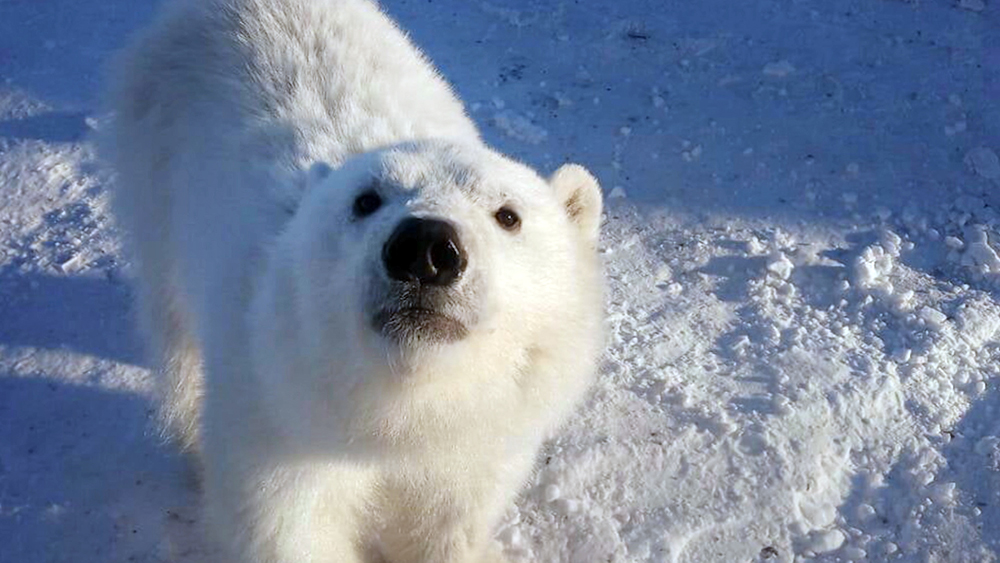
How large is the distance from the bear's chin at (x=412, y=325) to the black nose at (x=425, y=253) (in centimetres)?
7

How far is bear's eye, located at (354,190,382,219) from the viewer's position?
6.68ft

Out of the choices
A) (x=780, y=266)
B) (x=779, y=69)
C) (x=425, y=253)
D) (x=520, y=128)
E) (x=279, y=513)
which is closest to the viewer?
(x=425, y=253)

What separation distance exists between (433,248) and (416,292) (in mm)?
95

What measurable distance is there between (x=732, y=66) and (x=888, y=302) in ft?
6.08

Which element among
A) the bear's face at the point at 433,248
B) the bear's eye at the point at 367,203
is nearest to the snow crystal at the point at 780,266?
the bear's face at the point at 433,248

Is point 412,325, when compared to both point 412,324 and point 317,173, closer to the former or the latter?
point 412,324

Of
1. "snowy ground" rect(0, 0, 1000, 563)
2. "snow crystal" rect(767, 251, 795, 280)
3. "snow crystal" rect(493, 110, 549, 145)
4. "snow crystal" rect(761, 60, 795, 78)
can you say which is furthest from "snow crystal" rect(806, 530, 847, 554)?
"snow crystal" rect(761, 60, 795, 78)

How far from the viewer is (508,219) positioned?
2129mm

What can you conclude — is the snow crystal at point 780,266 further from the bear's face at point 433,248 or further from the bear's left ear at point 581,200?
the bear's face at point 433,248

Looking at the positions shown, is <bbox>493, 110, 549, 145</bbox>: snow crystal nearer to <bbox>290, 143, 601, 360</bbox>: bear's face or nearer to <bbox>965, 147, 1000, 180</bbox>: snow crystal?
<bbox>965, 147, 1000, 180</bbox>: snow crystal

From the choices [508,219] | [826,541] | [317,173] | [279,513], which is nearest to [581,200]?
[508,219]

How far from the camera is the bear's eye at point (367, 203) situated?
80.2 inches

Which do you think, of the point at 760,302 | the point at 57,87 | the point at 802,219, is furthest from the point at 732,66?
the point at 57,87

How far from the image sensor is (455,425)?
2068 mm
